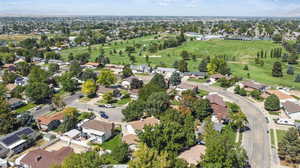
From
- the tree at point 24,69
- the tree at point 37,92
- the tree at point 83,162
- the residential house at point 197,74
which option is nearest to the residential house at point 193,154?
the tree at point 83,162

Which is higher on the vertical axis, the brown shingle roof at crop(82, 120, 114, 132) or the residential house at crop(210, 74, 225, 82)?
the residential house at crop(210, 74, 225, 82)

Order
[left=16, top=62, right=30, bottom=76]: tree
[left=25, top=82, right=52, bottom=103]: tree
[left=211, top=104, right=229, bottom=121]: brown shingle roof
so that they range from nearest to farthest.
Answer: [left=211, top=104, right=229, bottom=121]: brown shingle roof, [left=25, top=82, right=52, bottom=103]: tree, [left=16, top=62, right=30, bottom=76]: tree

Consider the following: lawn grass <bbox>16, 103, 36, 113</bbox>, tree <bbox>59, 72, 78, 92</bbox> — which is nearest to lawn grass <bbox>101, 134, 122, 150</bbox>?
lawn grass <bbox>16, 103, 36, 113</bbox>

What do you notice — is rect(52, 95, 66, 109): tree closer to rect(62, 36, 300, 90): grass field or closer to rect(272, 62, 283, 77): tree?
rect(62, 36, 300, 90): grass field

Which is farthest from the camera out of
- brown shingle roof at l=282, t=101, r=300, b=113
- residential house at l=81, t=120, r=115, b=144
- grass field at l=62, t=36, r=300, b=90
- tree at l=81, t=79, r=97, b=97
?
grass field at l=62, t=36, r=300, b=90

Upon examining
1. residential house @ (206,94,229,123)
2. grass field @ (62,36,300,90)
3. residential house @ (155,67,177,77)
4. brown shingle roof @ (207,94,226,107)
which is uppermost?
grass field @ (62,36,300,90)

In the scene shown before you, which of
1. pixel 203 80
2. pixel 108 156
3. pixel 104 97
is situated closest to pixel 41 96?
pixel 104 97

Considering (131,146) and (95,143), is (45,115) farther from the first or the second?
(131,146)
